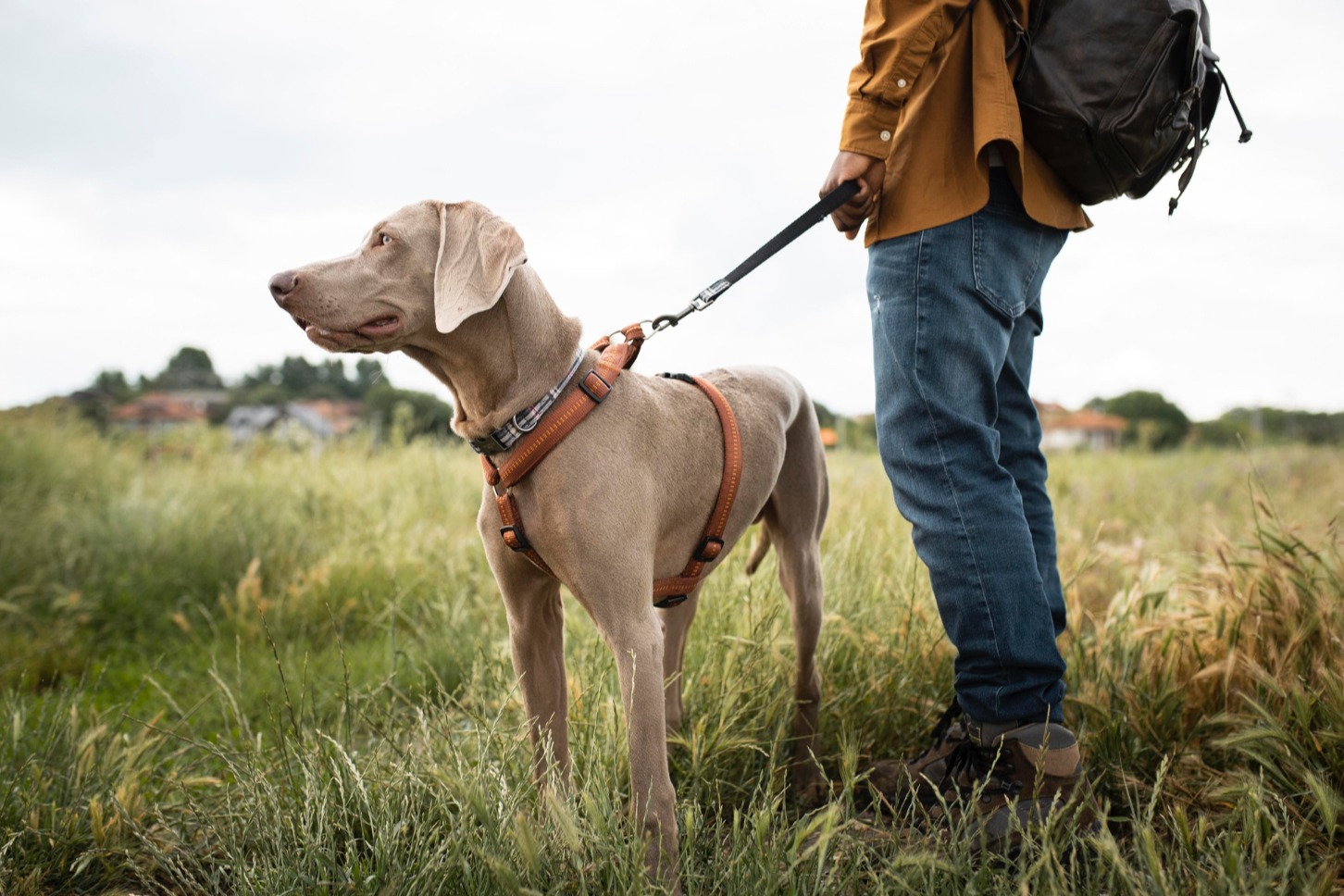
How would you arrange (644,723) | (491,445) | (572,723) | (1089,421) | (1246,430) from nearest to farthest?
(644,723) < (491,445) < (572,723) < (1246,430) < (1089,421)

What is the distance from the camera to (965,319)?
187cm

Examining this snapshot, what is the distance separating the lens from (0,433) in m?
6.39

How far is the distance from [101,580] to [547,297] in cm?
422

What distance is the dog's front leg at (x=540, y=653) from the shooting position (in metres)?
1.96

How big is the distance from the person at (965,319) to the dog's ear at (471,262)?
82cm

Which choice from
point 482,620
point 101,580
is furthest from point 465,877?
point 101,580

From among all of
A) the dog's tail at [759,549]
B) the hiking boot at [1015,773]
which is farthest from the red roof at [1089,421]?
the hiking boot at [1015,773]

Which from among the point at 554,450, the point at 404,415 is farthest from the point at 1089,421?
the point at 554,450

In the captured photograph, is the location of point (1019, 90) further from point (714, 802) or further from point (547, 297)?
point (714, 802)

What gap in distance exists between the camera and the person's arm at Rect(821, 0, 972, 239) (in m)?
1.85

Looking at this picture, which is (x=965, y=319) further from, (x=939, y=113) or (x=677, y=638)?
A: (x=677, y=638)

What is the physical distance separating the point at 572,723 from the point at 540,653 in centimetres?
20

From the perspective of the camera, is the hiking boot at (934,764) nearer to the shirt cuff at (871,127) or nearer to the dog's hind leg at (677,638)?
the dog's hind leg at (677,638)

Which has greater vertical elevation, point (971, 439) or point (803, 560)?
point (971, 439)
